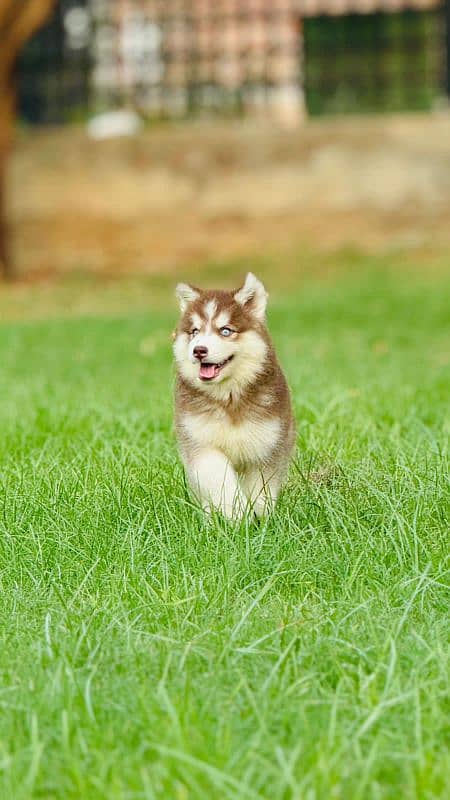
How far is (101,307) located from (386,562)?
33.1ft

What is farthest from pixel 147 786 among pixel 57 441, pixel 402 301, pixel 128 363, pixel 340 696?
pixel 402 301

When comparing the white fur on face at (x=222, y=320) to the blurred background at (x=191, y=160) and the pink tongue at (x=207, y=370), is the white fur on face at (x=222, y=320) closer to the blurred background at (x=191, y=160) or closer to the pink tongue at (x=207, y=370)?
the pink tongue at (x=207, y=370)

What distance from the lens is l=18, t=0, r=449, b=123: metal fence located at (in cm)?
1664

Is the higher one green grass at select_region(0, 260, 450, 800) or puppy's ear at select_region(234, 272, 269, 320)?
puppy's ear at select_region(234, 272, 269, 320)

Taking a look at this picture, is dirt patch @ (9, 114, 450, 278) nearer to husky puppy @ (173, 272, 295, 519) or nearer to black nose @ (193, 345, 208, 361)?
husky puppy @ (173, 272, 295, 519)

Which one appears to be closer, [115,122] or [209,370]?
[209,370]

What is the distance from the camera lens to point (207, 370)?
4.34 metres

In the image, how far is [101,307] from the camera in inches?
544

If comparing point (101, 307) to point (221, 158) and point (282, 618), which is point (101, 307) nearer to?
point (221, 158)

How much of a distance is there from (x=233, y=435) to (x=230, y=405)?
103 millimetres

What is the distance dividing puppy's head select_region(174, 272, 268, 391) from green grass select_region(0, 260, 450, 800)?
1.49ft

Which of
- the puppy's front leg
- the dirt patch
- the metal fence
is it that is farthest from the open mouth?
the metal fence

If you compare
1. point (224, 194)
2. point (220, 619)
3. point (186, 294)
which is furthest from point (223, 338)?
point (224, 194)

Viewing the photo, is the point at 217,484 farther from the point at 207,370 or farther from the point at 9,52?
the point at 9,52
